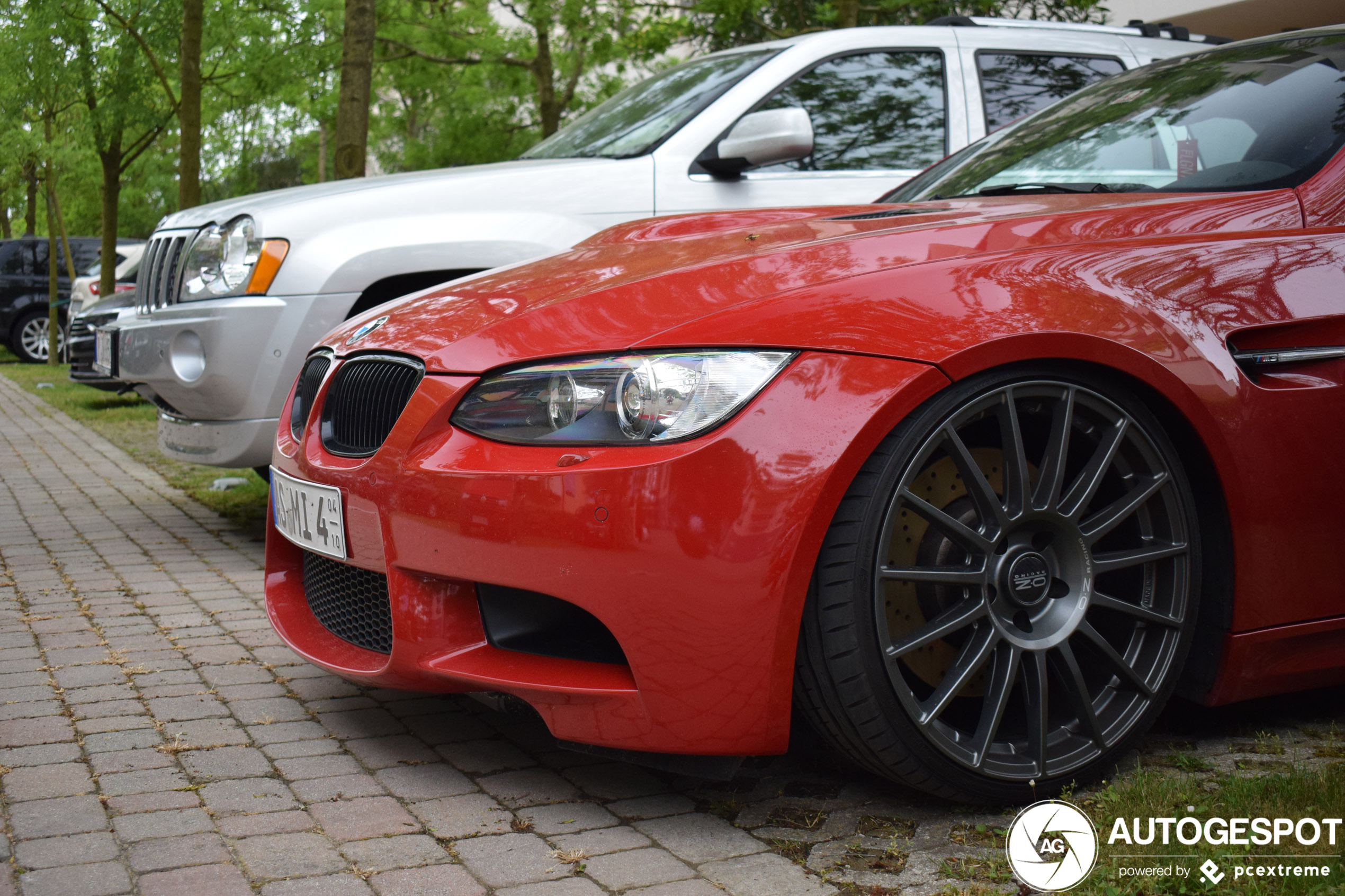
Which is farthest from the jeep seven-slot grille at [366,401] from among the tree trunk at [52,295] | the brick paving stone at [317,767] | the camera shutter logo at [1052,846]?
the tree trunk at [52,295]

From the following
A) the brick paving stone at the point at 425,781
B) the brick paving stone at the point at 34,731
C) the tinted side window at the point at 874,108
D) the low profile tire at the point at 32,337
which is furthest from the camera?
the low profile tire at the point at 32,337

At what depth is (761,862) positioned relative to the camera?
2334 millimetres

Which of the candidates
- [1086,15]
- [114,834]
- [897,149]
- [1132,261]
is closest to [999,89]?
[897,149]

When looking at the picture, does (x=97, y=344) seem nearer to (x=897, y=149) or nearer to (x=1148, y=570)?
(x=897, y=149)

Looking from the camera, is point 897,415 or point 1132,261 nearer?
point 897,415

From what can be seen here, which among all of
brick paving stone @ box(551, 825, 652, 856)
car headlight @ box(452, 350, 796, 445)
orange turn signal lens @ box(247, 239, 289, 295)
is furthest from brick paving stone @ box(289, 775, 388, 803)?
orange turn signal lens @ box(247, 239, 289, 295)

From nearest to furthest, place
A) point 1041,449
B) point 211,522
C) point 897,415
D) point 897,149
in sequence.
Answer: point 897,415 < point 1041,449 < point 897,149 < point 211,522

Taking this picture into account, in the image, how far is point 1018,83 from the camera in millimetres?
5621

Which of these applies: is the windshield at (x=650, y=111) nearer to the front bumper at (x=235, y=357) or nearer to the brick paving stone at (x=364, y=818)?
the front bumper at (x=235, y=357)

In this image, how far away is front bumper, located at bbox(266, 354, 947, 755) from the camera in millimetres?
2242

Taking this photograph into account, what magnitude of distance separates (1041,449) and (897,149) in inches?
122

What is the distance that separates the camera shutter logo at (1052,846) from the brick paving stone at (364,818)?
113 cm

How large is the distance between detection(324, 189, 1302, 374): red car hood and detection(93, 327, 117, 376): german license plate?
260 centimetres

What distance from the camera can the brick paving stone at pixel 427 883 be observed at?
2211 mm
